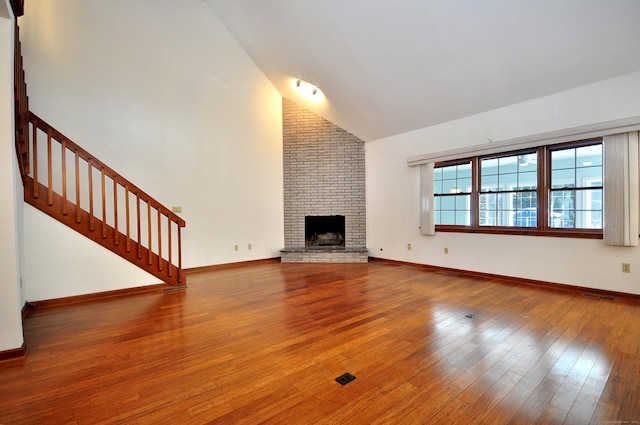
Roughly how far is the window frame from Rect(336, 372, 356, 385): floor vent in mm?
3843

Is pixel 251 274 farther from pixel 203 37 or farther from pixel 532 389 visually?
pixel 203 37

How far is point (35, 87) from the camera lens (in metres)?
3.88

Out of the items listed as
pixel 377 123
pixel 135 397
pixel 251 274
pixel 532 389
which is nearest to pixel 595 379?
pixel 532 389

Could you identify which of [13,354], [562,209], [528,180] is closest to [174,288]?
[13,354]

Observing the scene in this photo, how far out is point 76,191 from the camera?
133 inches

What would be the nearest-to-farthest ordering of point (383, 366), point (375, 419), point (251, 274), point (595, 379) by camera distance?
point (375, 419)
point (595, 379)
point (383, 366)
point (251, 274)

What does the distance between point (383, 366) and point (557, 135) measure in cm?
395

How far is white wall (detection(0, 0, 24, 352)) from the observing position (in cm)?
212

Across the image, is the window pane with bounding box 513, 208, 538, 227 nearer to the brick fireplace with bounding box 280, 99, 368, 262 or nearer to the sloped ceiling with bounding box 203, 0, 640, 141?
the sloped ceiling with bounding box 203, 0, 640, 141

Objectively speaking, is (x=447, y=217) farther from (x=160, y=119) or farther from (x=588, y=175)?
(x=160, y=119)

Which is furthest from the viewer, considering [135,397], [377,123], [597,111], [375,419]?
[377,123]

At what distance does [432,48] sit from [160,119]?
176 inches

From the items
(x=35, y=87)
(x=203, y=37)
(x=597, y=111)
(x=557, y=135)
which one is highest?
(x=203, y=37)

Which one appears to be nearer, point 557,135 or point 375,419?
point 375,419
